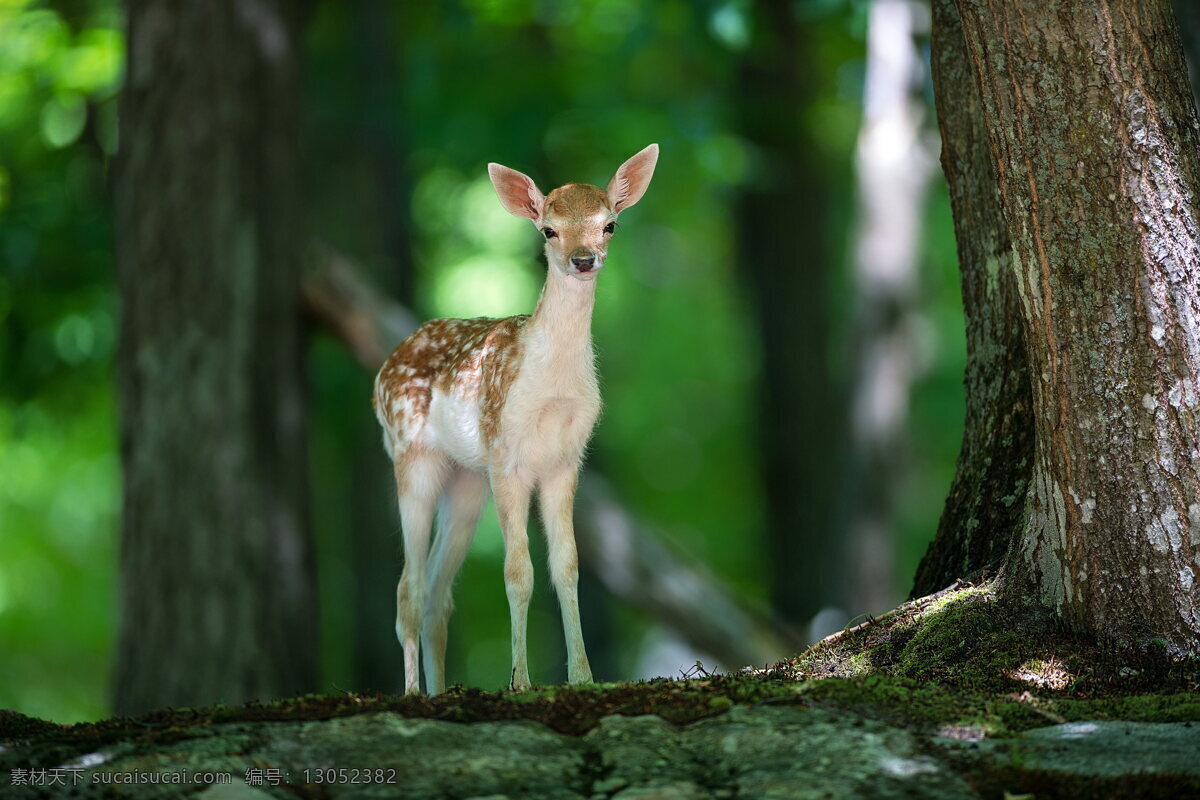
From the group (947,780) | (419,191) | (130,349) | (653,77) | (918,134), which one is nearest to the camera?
(947,780)

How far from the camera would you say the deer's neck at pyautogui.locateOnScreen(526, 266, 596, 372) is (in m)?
6.09

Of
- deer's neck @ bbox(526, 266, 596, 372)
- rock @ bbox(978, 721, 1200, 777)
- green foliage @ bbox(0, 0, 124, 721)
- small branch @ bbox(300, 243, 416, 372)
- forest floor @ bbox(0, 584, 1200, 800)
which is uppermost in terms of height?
green foliage @ bbox(0, 0, 124, 721)

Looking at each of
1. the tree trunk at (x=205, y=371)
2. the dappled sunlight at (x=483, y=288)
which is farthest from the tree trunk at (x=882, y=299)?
the dappled sunlight at (x=483, y=288)

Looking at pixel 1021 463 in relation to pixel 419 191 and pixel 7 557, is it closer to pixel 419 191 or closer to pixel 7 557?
pixel 419 191

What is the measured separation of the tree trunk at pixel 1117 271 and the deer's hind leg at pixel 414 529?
2.92 metres

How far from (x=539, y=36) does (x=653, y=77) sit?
1.71 metres

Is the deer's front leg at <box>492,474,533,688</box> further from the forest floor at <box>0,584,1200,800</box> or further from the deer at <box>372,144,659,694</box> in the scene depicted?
the forest floor at <box>0,584,1200,800</box>

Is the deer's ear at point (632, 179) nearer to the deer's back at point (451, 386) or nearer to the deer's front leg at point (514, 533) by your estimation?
the deer's back at point (451, 386)

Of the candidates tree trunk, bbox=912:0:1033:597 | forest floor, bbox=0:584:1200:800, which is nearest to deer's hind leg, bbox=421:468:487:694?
forest floor, bbox=0:584:1200:800

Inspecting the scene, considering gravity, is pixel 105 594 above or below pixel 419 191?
below

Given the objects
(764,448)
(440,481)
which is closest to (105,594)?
(764,448)

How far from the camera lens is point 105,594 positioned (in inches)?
907

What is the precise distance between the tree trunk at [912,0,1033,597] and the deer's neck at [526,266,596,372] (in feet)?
5.58

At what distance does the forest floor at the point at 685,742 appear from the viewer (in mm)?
3795
